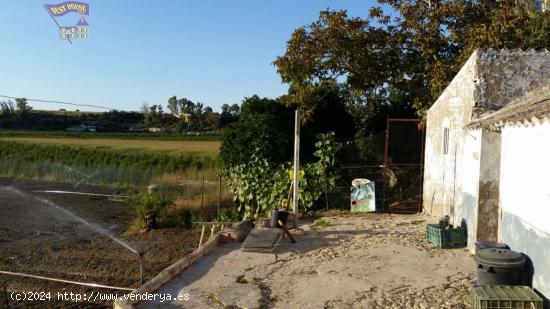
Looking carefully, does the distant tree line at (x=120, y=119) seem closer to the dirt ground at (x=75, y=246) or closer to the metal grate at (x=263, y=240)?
the dirt ground at (x=75, y=246)

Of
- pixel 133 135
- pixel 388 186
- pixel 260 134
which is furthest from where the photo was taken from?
pixel 133 135

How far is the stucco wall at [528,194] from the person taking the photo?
561 cm

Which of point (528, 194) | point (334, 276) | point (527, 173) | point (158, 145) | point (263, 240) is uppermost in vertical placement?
point (527, 173)

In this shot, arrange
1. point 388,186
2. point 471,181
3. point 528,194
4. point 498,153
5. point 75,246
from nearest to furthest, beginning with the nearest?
point 528,194 → point 498,153 → point 471,181 → point 75,246 → point 388,186

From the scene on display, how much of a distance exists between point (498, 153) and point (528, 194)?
2327 mm

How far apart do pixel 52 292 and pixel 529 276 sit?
7811mm

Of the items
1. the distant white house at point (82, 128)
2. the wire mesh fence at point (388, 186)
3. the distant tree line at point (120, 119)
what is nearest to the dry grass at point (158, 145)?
the distant tree line at point (120, 119)

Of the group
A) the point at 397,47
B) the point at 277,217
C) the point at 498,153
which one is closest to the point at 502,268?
the point at 498,153

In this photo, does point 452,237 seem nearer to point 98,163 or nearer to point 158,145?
point 98,163

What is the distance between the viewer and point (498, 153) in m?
8.34

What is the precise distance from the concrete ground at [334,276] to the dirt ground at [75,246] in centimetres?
207

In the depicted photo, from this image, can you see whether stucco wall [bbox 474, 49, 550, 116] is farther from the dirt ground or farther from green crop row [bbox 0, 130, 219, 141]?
green crop row [bbox 0, 130, 219, 141]

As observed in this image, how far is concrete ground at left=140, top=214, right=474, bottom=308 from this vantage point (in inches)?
259

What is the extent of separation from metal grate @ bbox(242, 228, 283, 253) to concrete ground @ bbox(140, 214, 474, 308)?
163 mm
